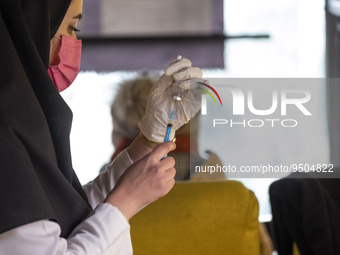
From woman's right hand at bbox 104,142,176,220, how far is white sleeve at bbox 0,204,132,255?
0.09 feet

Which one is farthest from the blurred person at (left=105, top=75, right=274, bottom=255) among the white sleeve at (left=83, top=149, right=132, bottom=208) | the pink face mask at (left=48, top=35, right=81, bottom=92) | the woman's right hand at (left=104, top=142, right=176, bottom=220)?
the woman's right hand at (left=104, top=142, right=176, bottom=220)

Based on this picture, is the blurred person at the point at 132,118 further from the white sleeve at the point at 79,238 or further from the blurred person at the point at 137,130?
the white sleeve at the point at 79,238

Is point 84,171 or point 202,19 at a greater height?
point 202,19

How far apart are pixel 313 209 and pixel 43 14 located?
111 cm

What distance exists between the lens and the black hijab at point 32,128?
38.9 inches

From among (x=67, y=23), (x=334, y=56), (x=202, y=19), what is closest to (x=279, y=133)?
(x=334, y=56)

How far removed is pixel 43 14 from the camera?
1.16 metres

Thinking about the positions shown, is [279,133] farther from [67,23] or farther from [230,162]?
[67,23]

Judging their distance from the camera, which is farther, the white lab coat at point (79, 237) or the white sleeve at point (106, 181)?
the white sleeve at point (106, 181)

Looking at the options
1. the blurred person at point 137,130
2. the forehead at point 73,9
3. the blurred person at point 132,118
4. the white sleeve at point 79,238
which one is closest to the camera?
the white sleeve at point 79,238

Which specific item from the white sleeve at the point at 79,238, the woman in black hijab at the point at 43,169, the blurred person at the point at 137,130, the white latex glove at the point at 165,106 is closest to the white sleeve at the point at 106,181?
the white latex glove at the point at 165,106

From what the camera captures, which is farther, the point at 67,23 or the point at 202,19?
the point at 202,19

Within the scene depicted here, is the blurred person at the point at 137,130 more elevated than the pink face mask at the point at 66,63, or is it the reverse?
the pink face mask at the point at 66,63

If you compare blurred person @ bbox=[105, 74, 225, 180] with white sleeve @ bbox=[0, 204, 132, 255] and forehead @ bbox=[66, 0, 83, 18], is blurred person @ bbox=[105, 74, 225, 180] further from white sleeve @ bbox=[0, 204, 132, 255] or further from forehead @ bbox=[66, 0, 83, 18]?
white sleeve @ bbox=[0, 204, 132, 255]
